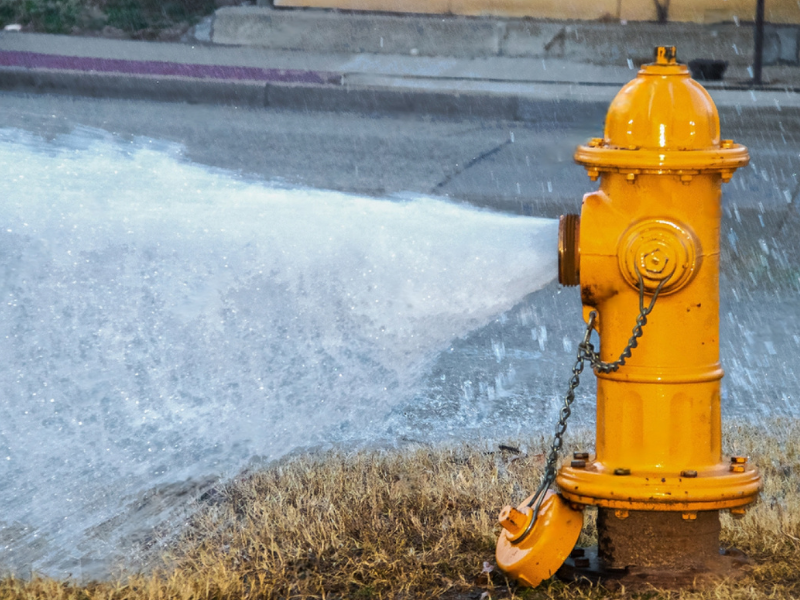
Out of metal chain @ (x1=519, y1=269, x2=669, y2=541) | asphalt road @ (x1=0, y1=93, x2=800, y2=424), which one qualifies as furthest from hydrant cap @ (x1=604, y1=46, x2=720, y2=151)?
asphalt road @ (x1=0, y1=93, x2=800, y2=424)

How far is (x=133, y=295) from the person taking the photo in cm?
445

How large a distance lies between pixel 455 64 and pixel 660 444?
35.8 feet

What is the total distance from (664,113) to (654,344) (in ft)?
1.52

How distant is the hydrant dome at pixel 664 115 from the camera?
2.25m

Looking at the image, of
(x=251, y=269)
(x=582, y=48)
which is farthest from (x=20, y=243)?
(x=582, y=48)

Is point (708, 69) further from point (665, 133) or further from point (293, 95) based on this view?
point (665, 133)

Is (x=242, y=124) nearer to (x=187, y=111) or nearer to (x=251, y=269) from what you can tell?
(x=187, y=111)

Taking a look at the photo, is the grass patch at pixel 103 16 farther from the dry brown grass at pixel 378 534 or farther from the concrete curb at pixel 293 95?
the dry brown grass at pixel 378 534

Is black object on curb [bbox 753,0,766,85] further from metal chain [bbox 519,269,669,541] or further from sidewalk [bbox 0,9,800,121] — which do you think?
metal chain [bbox 519,269,669,541]

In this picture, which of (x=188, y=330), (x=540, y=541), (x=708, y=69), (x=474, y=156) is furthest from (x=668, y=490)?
(x=708, y=69)

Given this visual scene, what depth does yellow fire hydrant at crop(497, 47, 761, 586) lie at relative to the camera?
7.38 ft

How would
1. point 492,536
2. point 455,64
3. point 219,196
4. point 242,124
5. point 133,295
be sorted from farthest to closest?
point 455,64
point 242,124
point 219,196
point 133,295
point 492,536

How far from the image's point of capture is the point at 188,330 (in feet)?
14.2

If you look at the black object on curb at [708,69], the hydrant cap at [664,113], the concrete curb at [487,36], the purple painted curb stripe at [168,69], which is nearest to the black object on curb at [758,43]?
the black object on curb at [708,69]
